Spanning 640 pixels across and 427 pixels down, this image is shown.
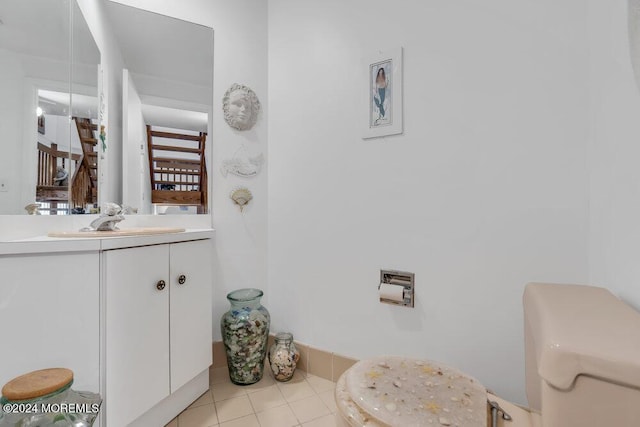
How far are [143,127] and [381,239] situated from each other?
4.65 feet

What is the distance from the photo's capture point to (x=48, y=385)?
0.67 meters

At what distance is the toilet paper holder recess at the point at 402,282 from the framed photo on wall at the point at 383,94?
2.27 ft

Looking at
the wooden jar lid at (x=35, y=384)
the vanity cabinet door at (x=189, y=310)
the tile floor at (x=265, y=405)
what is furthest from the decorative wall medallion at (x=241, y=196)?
the wooden jar lid at (x=35, y=384)

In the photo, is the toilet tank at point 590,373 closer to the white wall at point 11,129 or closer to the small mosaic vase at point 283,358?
the small mosaic vase at point 283,358

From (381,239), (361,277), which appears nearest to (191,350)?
(361,277)

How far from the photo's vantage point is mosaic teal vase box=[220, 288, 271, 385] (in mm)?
1569

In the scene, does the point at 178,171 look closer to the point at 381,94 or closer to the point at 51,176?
the point at 51,176

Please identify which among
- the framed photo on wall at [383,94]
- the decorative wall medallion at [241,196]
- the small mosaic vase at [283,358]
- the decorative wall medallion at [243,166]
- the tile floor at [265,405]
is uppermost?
the framed photo on wall at [383,94]

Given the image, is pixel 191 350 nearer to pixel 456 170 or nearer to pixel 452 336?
pixel 452 336

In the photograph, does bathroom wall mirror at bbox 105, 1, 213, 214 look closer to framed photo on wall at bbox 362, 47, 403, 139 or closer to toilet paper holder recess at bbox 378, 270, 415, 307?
framed photo on wall at bbox 362, 47, 403, 139

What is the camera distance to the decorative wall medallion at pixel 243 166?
1765mm

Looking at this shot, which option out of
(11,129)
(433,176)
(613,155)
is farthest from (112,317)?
(613,155)

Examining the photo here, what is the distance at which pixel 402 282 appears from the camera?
140cm

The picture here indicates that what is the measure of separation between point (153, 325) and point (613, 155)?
1.70 meters
